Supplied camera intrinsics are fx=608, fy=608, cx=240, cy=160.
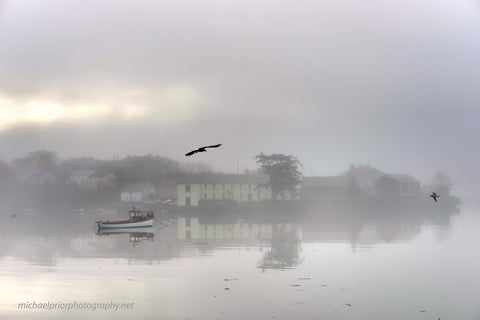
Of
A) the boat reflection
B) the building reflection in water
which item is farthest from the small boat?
the building reflection in water

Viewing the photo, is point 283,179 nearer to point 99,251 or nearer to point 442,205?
point 442,205

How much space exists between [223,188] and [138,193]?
2255cm

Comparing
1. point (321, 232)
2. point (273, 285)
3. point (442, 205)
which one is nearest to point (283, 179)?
point (442, 205)

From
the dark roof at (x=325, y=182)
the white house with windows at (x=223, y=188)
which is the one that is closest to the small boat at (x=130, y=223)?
the white house with windows at (x=223, y=188)

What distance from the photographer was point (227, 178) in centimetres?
11581

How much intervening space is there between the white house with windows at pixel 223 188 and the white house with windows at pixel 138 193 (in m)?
16.5

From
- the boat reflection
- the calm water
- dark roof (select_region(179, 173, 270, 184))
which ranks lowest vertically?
the calm water

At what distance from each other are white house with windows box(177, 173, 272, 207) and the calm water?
198ft

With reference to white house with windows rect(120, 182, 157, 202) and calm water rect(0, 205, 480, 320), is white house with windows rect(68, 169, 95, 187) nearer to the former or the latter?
white house with windows rect(120, 182, 157, 202)

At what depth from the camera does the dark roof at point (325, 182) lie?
4643 inches

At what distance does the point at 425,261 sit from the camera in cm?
3600

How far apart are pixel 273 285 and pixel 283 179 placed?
7526 cm

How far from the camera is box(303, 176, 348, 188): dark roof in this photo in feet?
387

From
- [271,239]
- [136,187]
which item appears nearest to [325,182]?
[136,187]
